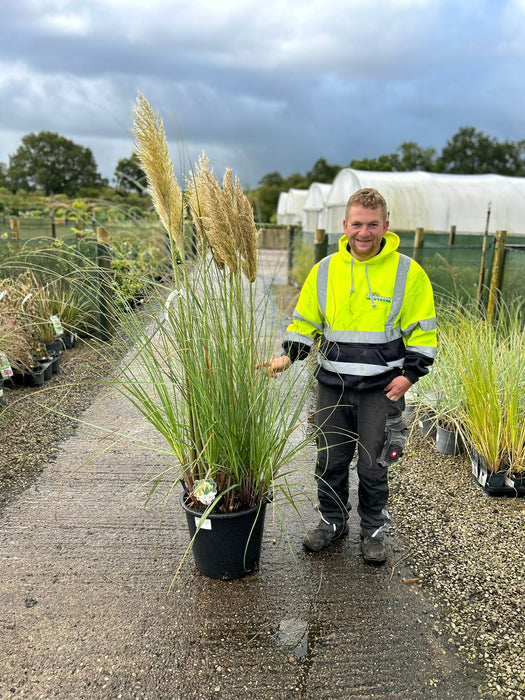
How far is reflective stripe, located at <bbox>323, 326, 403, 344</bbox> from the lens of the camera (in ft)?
8.42

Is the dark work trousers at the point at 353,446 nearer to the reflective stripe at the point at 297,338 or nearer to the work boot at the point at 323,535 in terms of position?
the work boot at the point at 323,535

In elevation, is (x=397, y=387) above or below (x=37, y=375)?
above

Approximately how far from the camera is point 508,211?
16047mm

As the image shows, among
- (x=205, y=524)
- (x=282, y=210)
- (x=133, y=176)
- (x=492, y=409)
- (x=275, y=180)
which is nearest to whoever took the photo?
(x=205, y=524)

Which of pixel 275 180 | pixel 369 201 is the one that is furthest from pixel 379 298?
pixel 275 180

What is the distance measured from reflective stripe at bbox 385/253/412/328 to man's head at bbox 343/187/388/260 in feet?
0.49

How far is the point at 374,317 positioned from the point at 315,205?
87.0 ft

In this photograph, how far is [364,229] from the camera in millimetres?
2480

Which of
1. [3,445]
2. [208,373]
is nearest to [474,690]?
[208,373]

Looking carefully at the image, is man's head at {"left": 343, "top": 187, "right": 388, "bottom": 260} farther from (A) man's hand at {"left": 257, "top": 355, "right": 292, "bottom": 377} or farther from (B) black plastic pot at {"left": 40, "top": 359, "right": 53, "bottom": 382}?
(B) black plastic pot at {"left": 40, "top": 359, "right": 53, "bottom": 382}

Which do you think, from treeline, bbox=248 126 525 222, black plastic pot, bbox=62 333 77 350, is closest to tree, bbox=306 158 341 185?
treeline, bbox=248 126 525 222

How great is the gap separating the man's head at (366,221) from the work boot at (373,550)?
4.54 feet

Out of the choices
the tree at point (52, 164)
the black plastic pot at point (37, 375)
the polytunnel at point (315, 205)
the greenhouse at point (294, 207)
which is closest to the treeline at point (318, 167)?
the tree at point (52, 164)

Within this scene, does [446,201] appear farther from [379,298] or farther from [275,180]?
[275,180]
